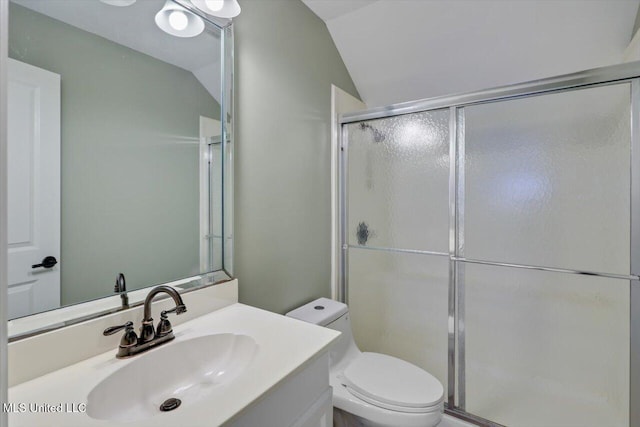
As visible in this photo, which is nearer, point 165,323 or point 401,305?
point 165,323

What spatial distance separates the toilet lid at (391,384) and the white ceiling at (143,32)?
1.44 m

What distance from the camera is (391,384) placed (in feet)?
4.47

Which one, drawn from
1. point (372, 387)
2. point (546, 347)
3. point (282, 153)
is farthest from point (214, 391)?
point (546, 347)

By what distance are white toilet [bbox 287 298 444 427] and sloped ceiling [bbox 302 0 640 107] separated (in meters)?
1.59

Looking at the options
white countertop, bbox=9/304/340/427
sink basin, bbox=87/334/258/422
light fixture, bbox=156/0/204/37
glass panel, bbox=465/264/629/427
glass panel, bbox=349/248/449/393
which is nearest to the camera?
white countertop, bbox=9/304/340/427

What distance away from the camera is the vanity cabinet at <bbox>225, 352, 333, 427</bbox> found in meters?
0.66

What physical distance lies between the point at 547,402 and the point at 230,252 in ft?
6.20

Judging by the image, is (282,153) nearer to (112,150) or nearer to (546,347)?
(112,150)

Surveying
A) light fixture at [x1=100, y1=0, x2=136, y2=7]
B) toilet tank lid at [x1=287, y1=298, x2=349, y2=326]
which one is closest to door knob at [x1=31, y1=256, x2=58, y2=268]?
light fixture at [x1=100, y1=0, x2=136, y2=7]

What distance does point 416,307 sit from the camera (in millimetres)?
1902

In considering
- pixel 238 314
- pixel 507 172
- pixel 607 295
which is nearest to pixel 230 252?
pixel 238 314

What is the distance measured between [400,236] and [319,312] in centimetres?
70

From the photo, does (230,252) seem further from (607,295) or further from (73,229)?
(607,295)

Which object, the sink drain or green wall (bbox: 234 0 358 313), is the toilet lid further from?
the sink drain
